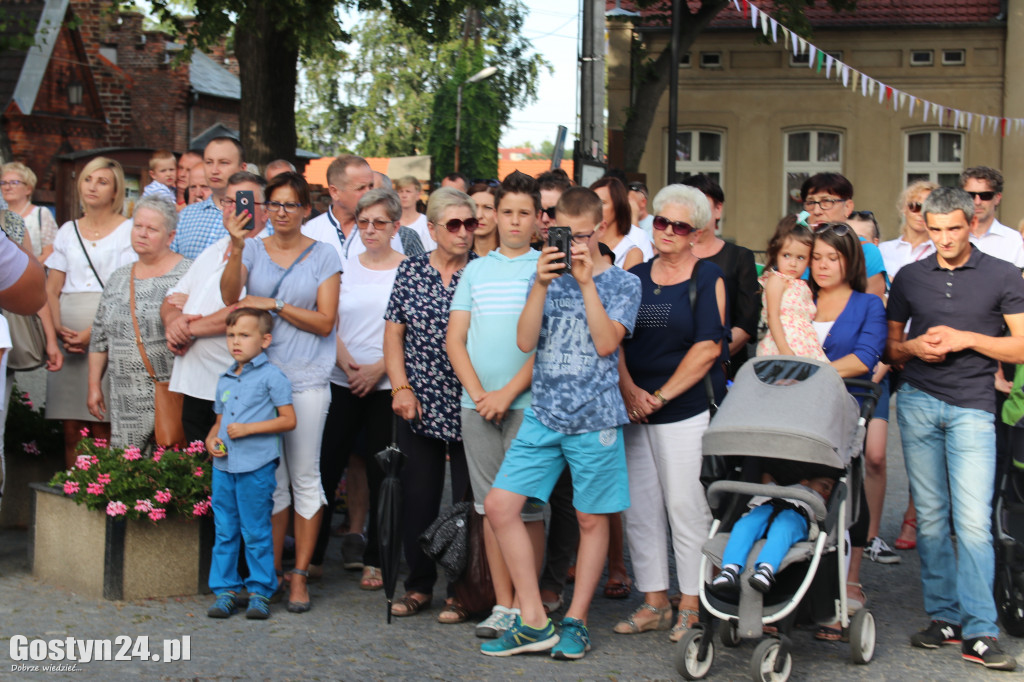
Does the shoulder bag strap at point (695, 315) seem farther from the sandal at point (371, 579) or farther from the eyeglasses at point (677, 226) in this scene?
the sandal at point (371, 579)

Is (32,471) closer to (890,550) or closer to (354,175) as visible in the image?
(354,175)

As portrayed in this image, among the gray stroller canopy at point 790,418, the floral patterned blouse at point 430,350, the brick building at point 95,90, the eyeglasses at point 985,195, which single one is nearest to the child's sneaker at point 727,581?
the gray stroller canopy at point 790,418

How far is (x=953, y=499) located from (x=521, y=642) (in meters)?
2.10

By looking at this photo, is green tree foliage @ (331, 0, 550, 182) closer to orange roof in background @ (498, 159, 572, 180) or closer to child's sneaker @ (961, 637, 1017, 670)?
orange roof in background @ (498, 159, 572, 180)

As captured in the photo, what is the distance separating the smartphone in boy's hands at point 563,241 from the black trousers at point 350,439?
1.96 meters

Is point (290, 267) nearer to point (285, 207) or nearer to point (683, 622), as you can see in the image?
point (285, 207)

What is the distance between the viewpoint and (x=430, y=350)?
5918 millimetres

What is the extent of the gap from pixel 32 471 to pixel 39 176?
29395 millimetres

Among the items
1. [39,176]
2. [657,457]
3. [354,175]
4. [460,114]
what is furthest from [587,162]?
[39,176]

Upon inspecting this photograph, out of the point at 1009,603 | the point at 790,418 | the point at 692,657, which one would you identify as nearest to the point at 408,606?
the point at 692,657

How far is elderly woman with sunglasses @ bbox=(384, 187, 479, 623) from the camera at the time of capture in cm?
590

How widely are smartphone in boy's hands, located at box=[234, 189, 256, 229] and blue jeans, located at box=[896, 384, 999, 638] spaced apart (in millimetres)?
3310

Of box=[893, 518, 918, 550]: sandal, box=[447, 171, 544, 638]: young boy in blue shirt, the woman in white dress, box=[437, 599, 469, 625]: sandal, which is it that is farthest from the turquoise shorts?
the woman in white dress

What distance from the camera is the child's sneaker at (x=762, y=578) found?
15.4 ft
